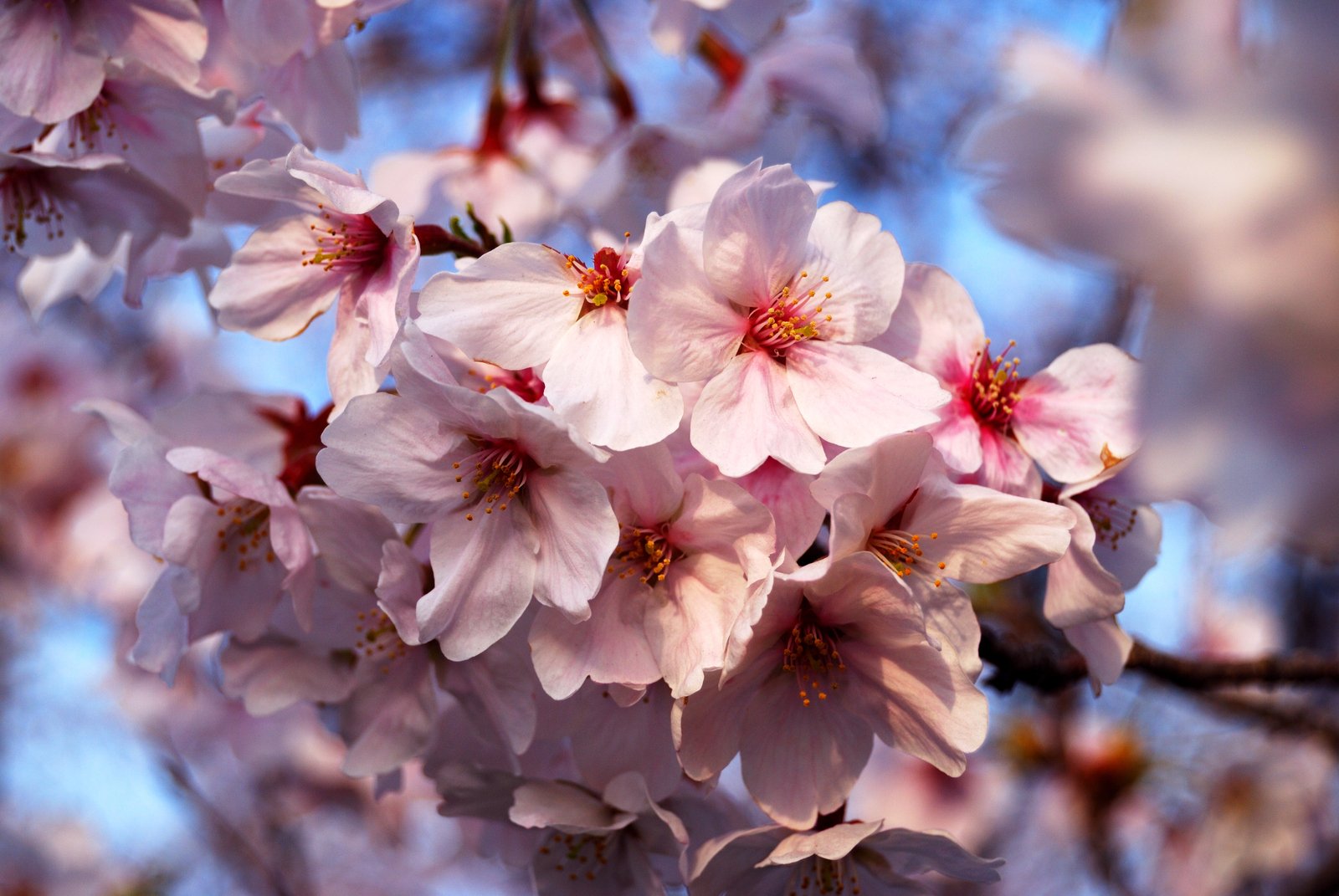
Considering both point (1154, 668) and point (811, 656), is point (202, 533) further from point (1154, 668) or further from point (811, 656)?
point (1154, 668)

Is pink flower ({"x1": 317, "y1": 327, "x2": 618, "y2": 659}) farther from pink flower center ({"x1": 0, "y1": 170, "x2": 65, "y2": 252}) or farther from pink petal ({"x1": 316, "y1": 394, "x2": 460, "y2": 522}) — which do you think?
pink flower center ({"x1": 0, "y1": 170, "x2": 65, "y2": 252})

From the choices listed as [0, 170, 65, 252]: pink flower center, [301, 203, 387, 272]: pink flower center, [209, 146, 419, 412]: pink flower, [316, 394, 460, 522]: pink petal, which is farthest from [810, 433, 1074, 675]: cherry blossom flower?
[0, 170, 65, 252]: pink flower center

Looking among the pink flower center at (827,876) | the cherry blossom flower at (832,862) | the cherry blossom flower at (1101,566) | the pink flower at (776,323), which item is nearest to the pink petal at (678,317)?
the pink flower at (776,323)

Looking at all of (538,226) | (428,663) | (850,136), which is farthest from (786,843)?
(850,136)

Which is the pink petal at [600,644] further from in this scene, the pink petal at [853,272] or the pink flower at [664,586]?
the pink petal at [853,272]

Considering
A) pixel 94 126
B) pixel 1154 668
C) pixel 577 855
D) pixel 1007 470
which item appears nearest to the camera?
pixel 1007 470

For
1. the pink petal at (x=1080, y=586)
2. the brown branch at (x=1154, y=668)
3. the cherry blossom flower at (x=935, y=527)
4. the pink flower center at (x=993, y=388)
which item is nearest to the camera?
the cherry blossom flower at (x=935, y=527)

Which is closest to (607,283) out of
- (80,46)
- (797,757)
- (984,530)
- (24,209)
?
(984,530)
